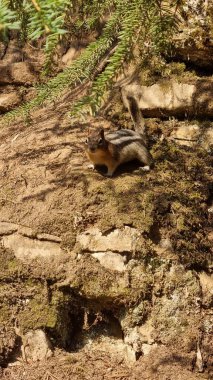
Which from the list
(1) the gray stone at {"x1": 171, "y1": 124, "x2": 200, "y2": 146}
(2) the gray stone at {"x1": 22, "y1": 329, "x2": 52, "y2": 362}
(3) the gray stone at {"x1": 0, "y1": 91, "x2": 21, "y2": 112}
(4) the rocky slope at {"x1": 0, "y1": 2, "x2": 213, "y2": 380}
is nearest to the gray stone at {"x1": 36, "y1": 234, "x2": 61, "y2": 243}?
(4) the rocky slope at {"x1": 0, "y1": 2, "x2": 213, "y2": 380}

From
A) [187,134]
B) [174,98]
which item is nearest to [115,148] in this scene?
[187,134]

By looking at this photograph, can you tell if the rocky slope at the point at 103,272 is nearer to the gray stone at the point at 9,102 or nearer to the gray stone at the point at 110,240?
the gray stone at the point at 110,240

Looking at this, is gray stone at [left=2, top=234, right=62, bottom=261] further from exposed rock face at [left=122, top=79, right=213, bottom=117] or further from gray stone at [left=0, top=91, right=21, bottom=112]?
gray stone at [left=0, top=91, right=21, bottom=112]

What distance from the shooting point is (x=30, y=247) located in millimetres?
4562

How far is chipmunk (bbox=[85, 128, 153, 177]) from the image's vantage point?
201 inches

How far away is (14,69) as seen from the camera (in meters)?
6.86

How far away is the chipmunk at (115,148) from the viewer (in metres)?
5.11

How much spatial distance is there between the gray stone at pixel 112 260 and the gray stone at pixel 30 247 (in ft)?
1.21

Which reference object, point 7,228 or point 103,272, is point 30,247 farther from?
point 103,272

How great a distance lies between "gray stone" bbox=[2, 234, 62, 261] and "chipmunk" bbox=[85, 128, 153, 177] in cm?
98

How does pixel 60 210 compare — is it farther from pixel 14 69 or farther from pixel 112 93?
pixel 14 69

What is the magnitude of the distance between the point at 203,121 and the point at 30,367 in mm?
3269

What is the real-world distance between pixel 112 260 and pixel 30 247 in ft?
2.42

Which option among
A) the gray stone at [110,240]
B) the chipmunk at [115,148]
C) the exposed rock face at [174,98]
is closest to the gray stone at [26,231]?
the gray stone at [110,240]
